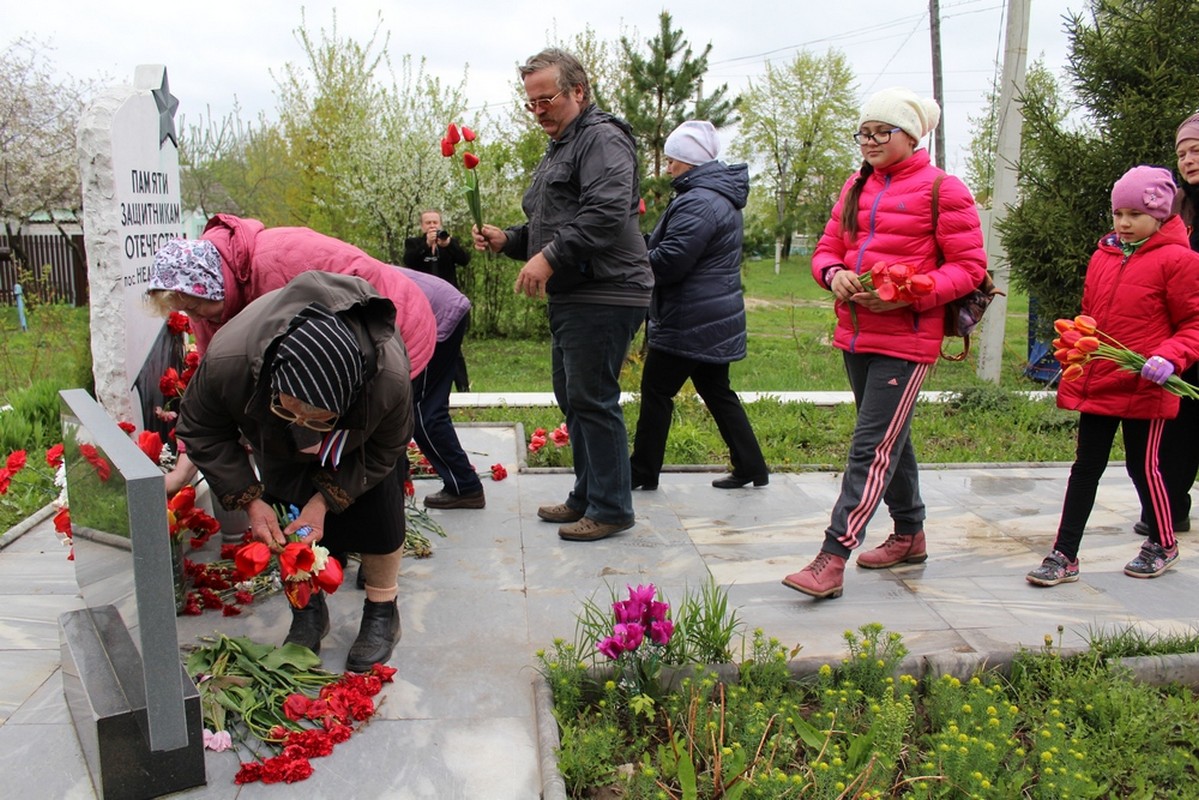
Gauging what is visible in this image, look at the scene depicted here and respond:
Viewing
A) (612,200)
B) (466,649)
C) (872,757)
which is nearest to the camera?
(872,757)

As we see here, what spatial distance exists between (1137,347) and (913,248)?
1004 millimetres

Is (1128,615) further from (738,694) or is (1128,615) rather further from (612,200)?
(612,200)

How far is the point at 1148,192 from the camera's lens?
355 centimetres

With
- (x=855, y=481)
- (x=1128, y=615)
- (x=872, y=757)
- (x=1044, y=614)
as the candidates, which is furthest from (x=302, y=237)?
(x=1128, y=615)

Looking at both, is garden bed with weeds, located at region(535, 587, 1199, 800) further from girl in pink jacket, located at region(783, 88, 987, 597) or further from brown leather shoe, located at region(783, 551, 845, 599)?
girl in pink jacket, located at region(783, 88, 987, 597)

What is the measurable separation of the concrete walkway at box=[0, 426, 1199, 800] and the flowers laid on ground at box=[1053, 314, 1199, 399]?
835 millimetres

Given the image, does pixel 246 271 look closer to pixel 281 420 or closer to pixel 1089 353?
pixel 281 420

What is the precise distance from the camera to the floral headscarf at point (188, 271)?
119 inches

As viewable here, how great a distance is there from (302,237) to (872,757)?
97.4 inches

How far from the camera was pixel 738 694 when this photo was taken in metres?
2.78

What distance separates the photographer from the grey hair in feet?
12.7

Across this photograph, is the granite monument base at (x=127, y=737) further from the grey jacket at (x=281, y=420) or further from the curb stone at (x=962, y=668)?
the curb stone at (x=962, y=668)

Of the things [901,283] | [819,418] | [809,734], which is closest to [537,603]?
[809,734]

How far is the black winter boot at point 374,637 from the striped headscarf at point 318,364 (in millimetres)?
987
